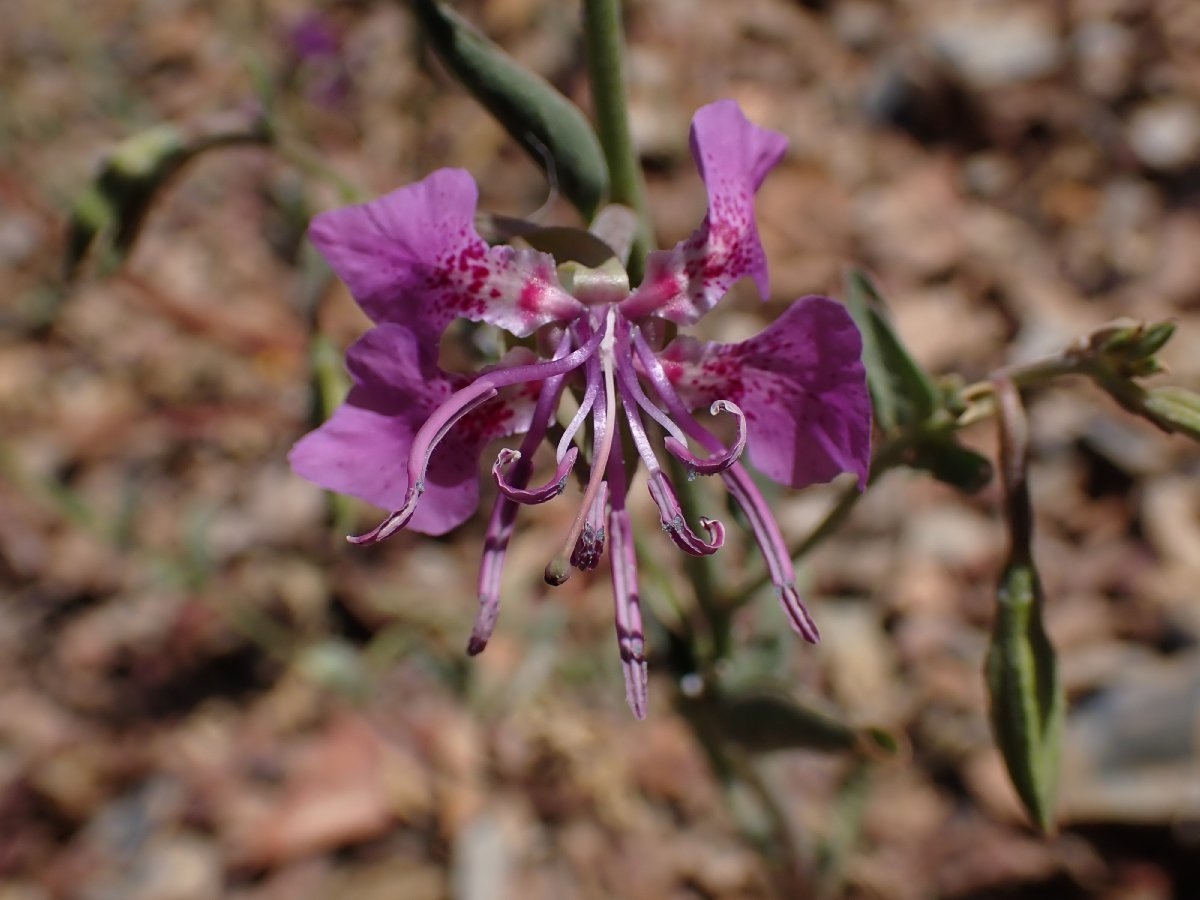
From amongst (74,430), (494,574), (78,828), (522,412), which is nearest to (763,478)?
(522,412)

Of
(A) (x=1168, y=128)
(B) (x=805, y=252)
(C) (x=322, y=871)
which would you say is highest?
(A) (x=1168, y=128)

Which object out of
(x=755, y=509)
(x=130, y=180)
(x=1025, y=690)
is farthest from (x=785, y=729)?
(x=130, y=180)

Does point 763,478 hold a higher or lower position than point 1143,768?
higher

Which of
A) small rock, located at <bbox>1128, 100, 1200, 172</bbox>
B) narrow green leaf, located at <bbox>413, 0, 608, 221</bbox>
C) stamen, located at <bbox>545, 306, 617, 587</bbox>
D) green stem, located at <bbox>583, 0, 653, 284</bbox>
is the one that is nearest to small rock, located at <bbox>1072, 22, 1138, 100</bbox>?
small rock, located at <bbox>1128, 100, 1200, 172</bbox>

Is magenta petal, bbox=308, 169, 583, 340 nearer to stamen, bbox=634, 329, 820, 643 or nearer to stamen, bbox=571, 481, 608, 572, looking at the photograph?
stamen, bbox=634, 329, 820, 643

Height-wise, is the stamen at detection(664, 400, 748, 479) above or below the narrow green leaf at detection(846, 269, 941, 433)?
below

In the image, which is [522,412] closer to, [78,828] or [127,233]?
[127,233]

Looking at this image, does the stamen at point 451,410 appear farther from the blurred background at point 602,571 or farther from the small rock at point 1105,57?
the small rock at point 1105,57
